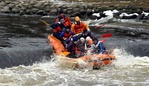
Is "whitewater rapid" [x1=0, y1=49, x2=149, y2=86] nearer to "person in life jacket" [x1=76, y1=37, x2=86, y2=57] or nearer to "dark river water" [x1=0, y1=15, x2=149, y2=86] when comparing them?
"dark river water" [x1=0, y1=15, x2=149, y2=86]

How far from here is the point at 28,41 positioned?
1375 centimetres

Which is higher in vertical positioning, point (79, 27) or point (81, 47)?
point (79, 27)

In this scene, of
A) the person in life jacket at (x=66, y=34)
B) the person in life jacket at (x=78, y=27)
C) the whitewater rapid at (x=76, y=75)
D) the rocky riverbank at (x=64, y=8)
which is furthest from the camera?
the rocky riverbank at (x=64, y=8)

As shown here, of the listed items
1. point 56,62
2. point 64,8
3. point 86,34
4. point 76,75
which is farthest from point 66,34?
point 64,8

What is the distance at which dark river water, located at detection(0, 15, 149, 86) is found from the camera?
972cm

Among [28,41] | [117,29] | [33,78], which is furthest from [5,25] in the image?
[33,78]

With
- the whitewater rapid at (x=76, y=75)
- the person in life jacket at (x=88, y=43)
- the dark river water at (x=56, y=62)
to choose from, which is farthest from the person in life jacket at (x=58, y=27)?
the person in life jacket at (x=88, y=43)

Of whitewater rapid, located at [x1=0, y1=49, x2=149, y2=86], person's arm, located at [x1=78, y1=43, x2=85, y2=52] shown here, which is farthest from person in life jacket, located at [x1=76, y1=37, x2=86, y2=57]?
whitewater rapid, located at [x1=0, y1=49, x2=149, y2=86]

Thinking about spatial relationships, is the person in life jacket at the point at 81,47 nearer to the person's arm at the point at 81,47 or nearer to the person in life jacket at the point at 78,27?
the person's arm at the point at 81,47

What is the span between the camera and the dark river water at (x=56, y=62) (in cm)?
972

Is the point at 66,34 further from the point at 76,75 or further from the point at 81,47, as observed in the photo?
the point at 76,75

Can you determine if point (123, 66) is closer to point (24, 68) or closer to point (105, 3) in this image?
point (24, 68)

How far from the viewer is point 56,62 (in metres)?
11.3

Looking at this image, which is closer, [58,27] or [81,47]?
[81,47]
